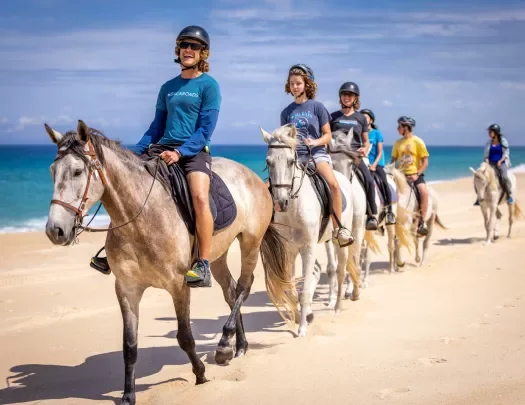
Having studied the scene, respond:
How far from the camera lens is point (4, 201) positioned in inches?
1377

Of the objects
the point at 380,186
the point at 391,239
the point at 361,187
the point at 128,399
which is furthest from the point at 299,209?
the point at 391,239

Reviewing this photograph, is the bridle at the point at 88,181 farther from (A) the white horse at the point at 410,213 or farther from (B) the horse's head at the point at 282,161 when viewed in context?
(A) the white horse at the point at 410,213

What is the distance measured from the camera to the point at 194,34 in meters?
5.84

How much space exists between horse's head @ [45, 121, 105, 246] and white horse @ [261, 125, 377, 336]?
274 cm

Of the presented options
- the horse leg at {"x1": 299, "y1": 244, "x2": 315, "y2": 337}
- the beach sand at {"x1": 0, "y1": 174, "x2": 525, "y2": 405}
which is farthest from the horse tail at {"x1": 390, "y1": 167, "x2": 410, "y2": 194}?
the horse leg at {"x1": 299, "y1": 244, "x2": 315, "y2": 337}

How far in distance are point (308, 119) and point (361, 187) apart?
2.31 meters

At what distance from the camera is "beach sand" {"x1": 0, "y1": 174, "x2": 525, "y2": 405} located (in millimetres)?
5492

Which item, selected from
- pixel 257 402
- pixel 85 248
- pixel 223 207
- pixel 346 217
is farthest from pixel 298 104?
pixel 85 248

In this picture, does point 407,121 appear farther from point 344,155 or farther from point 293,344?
point 293,344

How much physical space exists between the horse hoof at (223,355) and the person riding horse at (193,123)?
119 cm

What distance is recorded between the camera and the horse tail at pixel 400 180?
12.6 meters

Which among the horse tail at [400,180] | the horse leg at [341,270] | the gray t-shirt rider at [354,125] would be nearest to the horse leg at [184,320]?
the horse leg at [341,270]

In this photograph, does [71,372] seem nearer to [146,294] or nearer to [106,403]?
[106,403]

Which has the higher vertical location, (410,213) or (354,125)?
(354,125)
